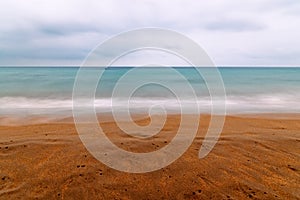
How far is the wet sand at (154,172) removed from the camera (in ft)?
12.9

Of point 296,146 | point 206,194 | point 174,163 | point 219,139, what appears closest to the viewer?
point 206,194

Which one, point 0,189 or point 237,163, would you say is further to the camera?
point 237,163

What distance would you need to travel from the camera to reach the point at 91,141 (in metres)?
6.11

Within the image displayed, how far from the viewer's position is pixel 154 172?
457cm

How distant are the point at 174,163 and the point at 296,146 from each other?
320cm

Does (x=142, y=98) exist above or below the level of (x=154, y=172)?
above

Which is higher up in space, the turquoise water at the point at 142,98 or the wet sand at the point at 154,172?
Answer: the turquoise water at the point at 142,98

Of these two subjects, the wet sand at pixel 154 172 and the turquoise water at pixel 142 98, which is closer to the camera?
the wet sand at pixel 154 172

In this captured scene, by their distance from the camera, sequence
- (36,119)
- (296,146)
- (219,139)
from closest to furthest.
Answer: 1. (296,146)
2. (219,139)
3. (36,119)

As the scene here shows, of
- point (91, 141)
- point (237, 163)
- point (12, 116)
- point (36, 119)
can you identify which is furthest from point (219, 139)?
point (12, 116)

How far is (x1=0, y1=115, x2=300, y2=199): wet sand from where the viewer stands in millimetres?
3937

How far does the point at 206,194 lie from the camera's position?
3.92m

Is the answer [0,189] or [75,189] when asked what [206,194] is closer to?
[75,189]

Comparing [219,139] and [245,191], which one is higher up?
[219,139]
